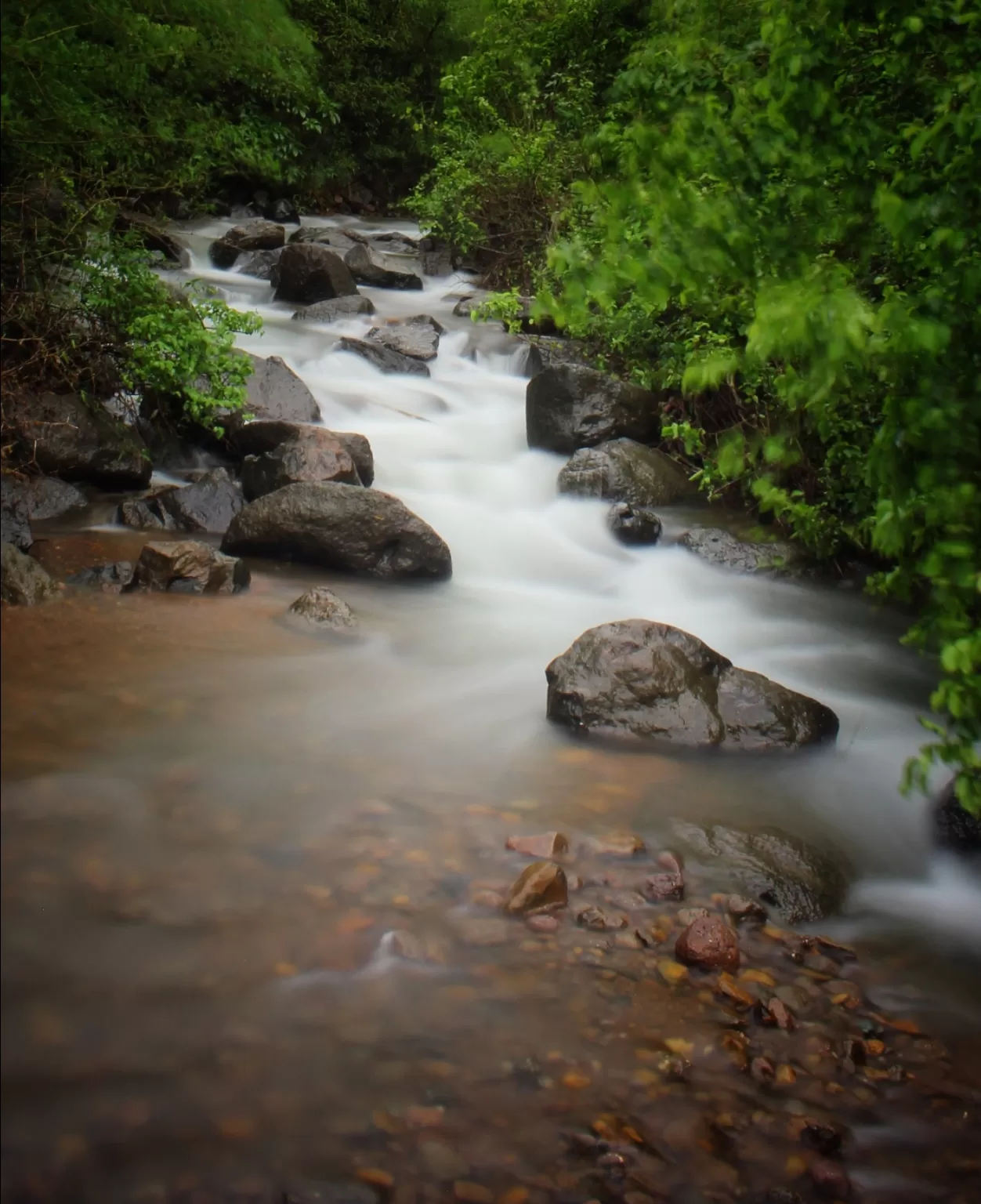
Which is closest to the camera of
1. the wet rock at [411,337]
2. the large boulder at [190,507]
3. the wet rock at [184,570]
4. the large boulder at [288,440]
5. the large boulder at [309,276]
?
the wet rock at [184,570]

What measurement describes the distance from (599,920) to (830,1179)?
1034 mm

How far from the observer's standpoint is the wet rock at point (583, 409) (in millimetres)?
9570

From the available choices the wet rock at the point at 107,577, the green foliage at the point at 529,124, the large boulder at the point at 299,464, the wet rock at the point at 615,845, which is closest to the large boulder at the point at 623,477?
the large boulder at the point at 299,464

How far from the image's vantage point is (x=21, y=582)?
126 inches

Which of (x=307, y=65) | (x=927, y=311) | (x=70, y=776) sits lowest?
(x=70, y=776)

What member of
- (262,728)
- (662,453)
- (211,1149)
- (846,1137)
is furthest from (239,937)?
(662,453)

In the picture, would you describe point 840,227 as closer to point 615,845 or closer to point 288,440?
Result: point 615,845

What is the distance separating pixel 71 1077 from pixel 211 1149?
1.05 ft

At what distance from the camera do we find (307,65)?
20.0 ft

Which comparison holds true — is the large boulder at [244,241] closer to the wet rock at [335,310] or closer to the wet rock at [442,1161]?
the wet rock at [335,310]

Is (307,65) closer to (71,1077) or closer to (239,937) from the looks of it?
(239,937)

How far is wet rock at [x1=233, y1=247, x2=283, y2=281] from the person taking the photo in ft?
46.9

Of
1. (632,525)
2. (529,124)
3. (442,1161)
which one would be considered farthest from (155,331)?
(529,124)

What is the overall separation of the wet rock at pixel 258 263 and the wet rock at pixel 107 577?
9.72 meters
